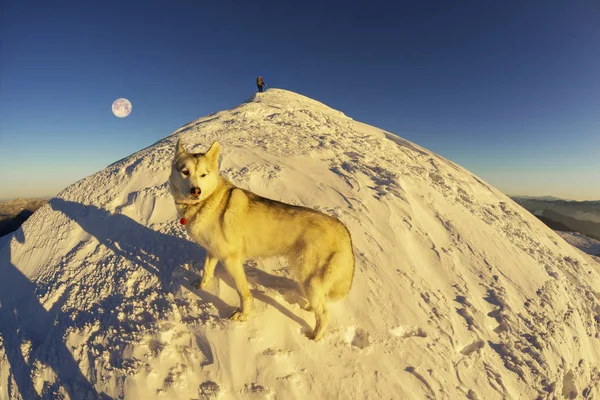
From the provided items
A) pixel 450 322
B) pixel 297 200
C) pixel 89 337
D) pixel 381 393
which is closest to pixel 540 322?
pixel 450 322

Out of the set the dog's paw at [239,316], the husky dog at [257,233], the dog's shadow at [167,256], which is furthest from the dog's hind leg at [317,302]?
the dog's paw at [239,316]

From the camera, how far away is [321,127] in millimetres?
10773

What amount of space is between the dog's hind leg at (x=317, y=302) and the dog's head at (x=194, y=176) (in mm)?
2015

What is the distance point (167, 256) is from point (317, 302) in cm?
329

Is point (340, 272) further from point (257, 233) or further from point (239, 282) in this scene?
point (239, 282)

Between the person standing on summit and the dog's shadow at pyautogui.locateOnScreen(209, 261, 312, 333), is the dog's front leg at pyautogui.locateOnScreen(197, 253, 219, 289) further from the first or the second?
the person standing on summit

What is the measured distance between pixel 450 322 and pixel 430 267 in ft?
4.18

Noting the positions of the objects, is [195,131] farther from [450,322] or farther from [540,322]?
[540,322]

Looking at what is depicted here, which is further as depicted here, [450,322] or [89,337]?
[450,322]

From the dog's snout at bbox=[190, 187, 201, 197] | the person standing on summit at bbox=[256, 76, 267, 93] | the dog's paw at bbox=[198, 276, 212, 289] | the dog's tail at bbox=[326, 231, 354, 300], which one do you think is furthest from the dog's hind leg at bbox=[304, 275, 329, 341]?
the person standing on summit at bbox=[256, 76, 267, 93]

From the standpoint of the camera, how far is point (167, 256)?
5336 mm

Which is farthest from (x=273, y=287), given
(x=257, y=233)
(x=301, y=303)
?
(x=257, y=233)

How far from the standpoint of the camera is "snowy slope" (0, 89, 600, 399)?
378 cm

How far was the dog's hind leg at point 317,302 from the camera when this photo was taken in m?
3.77
